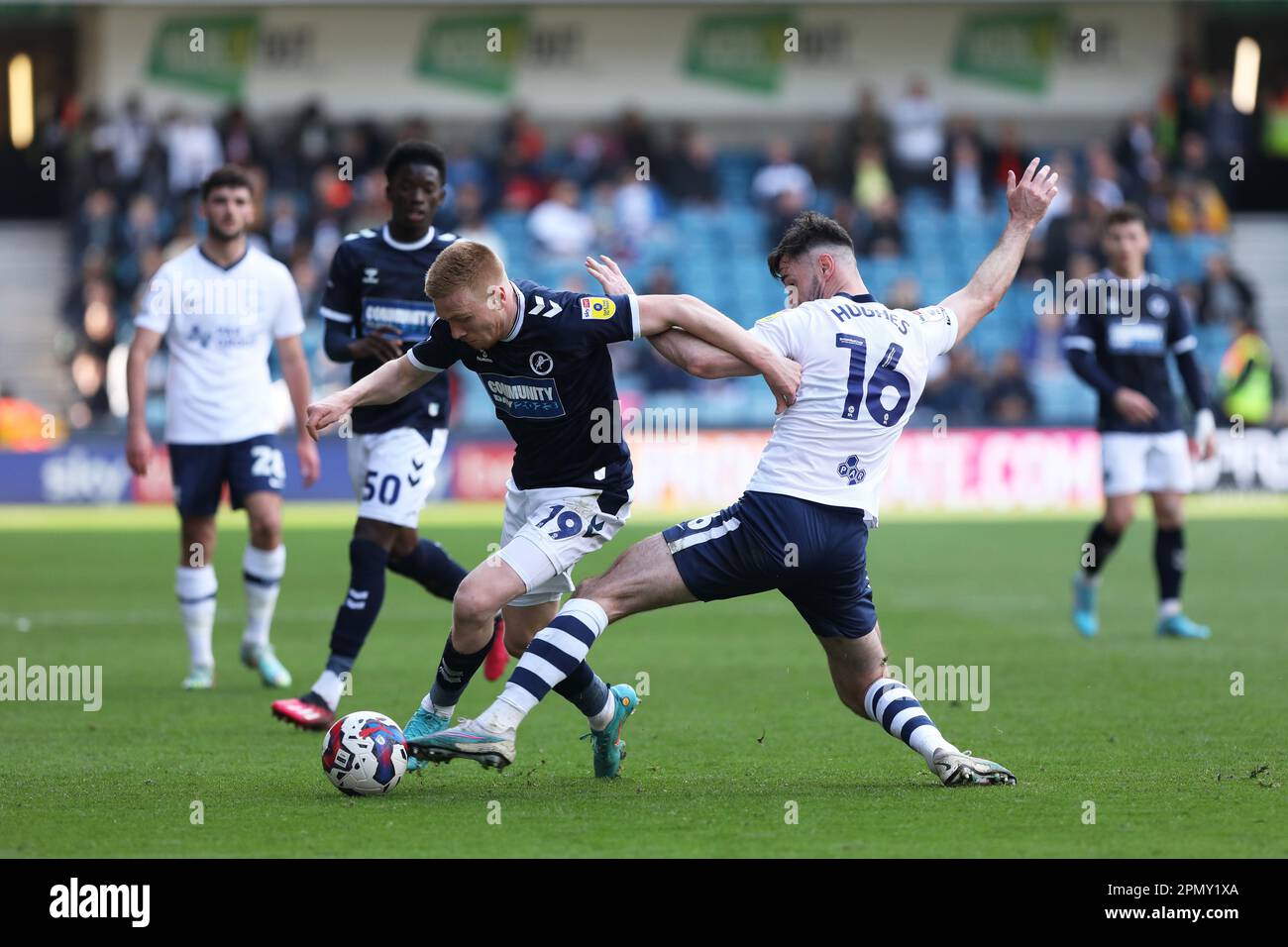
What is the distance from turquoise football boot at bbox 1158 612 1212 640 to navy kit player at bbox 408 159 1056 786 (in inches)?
214

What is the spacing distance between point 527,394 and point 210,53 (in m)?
26.6

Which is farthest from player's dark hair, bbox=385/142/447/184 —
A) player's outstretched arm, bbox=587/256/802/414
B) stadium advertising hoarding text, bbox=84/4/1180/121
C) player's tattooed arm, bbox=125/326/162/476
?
stadium advertising hoarding text, bbox=84/4/1180/121

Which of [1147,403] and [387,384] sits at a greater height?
[387,384]

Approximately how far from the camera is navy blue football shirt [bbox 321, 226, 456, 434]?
8.60 metres

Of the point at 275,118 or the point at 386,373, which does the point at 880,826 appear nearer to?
the point at 386,373

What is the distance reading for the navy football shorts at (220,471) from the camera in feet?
30.8

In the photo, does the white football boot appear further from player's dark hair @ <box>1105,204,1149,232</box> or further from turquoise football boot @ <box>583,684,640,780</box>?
player's dark hair @ <box>1105,204,1149,232</box>

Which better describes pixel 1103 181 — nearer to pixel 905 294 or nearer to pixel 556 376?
pixel 905 294

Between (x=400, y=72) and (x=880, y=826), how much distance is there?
90.1 ft

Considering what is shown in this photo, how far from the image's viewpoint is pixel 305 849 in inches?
211

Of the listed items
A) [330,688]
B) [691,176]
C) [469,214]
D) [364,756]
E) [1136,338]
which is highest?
[691,176]

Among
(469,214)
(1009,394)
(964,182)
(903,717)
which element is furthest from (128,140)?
(903,717)

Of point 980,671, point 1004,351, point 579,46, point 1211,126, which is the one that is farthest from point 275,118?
point 980,671

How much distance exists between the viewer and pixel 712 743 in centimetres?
767
